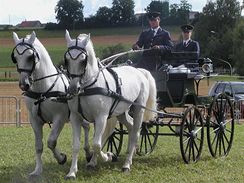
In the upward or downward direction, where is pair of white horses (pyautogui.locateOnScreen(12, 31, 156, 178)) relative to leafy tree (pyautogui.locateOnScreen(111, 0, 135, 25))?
downward

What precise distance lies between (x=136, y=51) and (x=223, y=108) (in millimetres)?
2258

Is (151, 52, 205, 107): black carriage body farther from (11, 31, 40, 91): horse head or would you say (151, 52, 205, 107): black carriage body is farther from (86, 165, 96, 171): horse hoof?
(11, 31, 40, 91): horse head

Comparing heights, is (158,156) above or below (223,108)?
below

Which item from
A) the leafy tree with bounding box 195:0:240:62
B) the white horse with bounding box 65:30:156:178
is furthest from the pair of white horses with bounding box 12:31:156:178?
the leafy tree with bounding box 195:0:240:62

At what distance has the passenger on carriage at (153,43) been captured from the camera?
30.8 feet

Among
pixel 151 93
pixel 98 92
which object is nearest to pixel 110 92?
pixel 98 92

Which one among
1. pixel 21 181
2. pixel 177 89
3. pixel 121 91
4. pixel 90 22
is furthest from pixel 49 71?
pixel 90 22

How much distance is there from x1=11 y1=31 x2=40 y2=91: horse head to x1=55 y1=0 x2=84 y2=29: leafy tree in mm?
65315

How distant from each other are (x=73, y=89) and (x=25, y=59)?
32.4 inches

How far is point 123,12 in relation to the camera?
8462cm

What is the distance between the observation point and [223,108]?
10141 millimetres

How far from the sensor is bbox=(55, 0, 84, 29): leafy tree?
7359 centimetres

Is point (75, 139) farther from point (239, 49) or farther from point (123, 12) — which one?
point (123, 12)

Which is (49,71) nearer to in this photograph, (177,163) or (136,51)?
(136,51)
